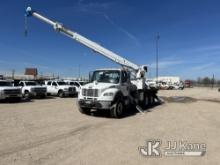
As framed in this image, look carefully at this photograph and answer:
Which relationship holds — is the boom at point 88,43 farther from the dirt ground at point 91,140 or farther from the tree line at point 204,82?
the tree line at point 204,82

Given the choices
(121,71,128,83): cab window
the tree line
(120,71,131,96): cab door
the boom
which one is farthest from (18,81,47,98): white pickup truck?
the tree line

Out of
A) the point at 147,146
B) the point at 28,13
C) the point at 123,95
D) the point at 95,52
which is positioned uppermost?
the point at 28,13

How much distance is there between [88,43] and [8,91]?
305 inches

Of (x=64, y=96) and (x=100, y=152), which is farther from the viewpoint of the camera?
(x=64, y=96)

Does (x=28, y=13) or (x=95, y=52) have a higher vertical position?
(x=28, y=13)

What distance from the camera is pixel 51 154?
6875 mm

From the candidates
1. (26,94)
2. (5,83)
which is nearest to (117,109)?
(5,83)

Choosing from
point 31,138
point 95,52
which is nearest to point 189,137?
point 31,138

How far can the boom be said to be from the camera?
2031cm

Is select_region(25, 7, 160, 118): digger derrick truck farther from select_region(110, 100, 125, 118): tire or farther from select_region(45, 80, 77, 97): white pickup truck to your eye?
select_region(45, 80, 77, 97): white pickup truck

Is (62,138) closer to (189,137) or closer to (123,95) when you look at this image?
(189,137)

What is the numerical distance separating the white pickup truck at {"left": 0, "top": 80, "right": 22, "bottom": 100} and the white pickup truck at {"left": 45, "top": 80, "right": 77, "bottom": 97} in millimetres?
7195

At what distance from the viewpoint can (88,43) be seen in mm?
21391

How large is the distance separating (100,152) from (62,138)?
2051mm
